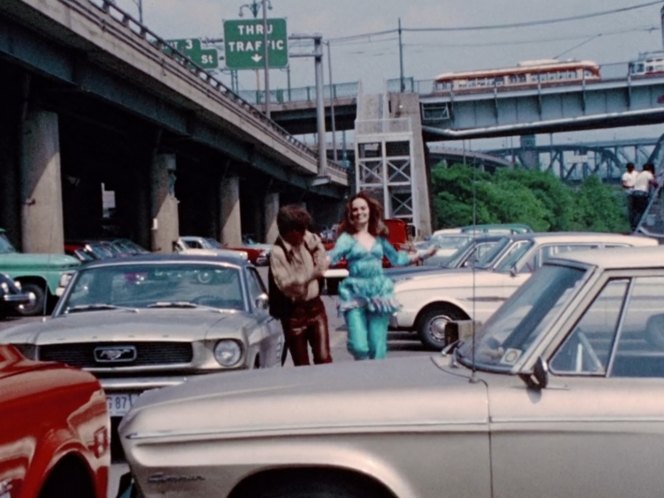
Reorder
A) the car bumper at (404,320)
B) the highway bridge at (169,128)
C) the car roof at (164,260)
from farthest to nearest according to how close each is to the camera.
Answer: the highway bridge at (169,128)
the car bumper at (404,320)
the car roof at (164,260)

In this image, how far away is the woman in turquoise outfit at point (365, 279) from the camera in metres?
9.41

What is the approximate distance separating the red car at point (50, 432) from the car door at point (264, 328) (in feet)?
14.1

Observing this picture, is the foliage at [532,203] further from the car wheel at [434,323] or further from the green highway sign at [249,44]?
the car wheel at [434,323]

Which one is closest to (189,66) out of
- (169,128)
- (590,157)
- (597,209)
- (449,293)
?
(169,128)

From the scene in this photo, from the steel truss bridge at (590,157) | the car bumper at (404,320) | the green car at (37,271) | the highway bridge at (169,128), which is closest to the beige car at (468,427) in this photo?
the car bumper at (404,320)

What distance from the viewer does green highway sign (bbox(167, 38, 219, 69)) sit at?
219ft

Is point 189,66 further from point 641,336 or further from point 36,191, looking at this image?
point 641,336

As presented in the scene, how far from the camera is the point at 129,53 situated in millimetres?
35094

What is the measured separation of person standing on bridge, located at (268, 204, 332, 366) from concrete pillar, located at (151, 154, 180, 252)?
40.4 meters

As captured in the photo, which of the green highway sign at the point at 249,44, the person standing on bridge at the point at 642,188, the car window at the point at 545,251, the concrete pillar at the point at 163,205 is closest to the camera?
the car window at the point at 545,251

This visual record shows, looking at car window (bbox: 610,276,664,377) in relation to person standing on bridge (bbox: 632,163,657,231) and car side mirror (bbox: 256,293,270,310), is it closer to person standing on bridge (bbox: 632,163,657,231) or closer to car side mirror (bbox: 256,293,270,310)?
car side mirror (bbox: 256,293,270,310)

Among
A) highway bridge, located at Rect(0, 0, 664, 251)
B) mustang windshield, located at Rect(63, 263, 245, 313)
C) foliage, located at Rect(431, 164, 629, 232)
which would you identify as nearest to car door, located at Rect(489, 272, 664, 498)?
mustang windshield, located at Rect(63, 263, 245, 313)

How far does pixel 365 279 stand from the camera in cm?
948

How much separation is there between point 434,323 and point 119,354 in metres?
7.57
